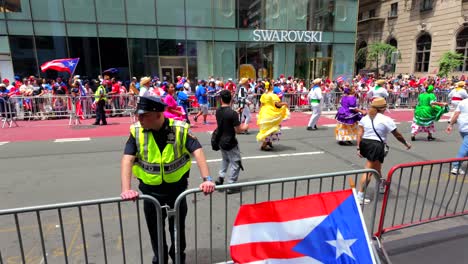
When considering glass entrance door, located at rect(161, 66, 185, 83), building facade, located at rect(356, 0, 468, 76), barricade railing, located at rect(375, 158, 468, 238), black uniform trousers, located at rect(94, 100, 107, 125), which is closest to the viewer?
barricade railing, located at rect(375, 158, 468, 238)

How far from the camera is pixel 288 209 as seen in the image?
2.57 meters

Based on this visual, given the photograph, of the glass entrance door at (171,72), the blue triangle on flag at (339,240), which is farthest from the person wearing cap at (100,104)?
the blue triangle on flag at (339,240)

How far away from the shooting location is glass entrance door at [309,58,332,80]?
23391 mm

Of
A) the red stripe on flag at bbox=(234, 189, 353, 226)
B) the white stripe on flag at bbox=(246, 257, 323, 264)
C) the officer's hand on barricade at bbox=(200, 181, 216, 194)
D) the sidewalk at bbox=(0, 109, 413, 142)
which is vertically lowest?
the sidewalk at bbox=(0, 109, 413, 142)

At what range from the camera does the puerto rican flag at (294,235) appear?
8.29 ft

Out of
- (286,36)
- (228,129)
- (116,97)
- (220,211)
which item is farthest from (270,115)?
(286,36)

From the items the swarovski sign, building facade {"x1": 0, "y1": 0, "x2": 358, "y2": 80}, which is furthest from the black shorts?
the swarovski sign

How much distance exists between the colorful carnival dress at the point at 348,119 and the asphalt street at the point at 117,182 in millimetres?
330

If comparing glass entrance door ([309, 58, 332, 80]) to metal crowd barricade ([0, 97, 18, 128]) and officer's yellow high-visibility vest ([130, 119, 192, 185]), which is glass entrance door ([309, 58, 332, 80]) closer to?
metal crowd barricade ([0, 97, 18, 128])

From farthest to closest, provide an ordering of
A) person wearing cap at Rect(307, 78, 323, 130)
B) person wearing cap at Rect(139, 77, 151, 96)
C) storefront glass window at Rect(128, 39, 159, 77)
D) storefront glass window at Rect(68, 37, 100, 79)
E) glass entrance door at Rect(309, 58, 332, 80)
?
glass entrance door at Rect(309, 58, 332, 80) → storefront glass window at Rect(128, 39, 159, 77) → storefront glass window at Rect(68, 37, 100, 79) → person wearing cap at Rect(307, 78, 323, 130) → person wearing cap at Rect(139, 77, 151, 96)

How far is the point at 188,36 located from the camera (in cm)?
2086

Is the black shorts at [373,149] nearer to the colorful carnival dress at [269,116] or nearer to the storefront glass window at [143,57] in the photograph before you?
the colorful carnival dress at [269,116]

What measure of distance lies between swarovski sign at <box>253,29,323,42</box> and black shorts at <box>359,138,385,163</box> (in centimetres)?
1819

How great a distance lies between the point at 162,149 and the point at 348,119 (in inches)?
277
